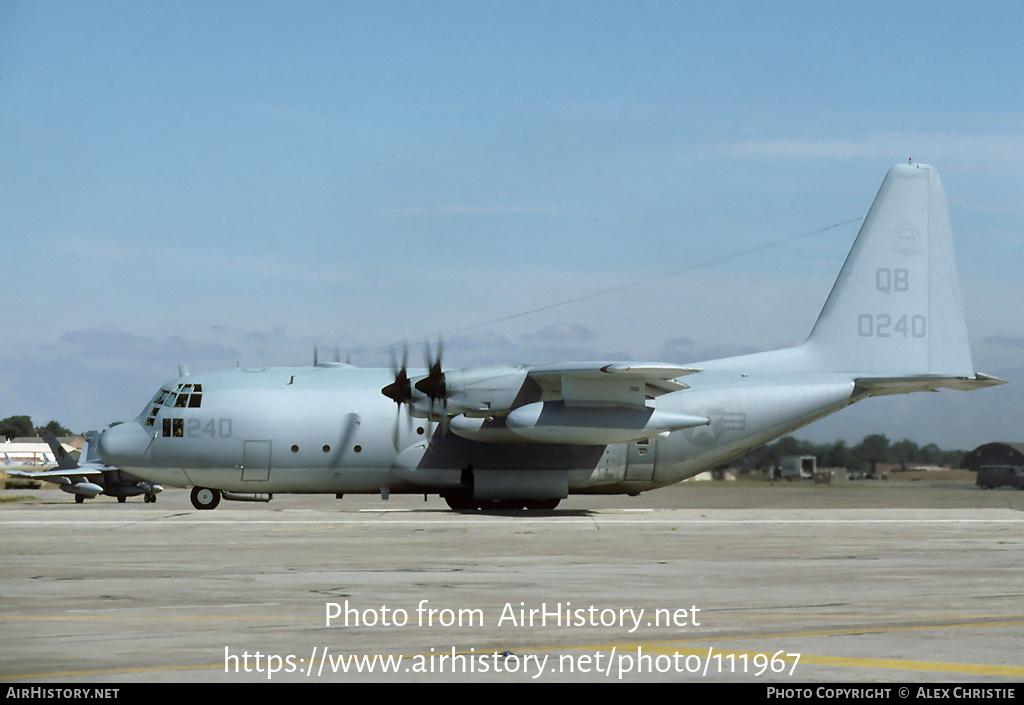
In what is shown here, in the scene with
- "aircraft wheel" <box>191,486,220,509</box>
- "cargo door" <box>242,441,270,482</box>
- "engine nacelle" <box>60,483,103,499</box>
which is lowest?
"engine nacelle" <box>60,483,103,499</box>

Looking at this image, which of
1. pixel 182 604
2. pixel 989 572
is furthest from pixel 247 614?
pixel 989 572

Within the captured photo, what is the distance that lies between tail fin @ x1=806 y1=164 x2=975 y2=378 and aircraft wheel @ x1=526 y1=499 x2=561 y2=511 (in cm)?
935

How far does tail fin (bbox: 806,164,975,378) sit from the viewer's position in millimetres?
30344

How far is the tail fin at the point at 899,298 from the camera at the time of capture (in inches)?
1195

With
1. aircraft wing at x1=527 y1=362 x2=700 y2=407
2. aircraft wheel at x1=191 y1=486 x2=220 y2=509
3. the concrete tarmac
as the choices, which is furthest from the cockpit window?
aircraft wing at x1=527 y1=362 x2=700 y2=407

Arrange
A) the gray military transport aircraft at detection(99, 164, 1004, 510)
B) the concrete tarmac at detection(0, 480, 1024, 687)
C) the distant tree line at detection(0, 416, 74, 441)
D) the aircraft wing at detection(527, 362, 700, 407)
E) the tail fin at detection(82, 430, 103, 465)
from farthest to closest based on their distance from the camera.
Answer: the distant tree line at detection(0, 416, 74, 441), the tail fin at detection(82, 430, 103, 465), the gray military transport aircraft at detection(99, 164, 1004, 510), the aircraft wing at detection(527, 362, 700, 407), the concrete tarmac at detection(0, 480, 1024, 687)

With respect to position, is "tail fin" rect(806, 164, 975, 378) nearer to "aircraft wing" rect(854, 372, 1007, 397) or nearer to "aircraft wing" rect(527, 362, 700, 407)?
"aircraft wing" rect(854, 372, 1007, 397)

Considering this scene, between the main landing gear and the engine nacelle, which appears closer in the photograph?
the main landing gear

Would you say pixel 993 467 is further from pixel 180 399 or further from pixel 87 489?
pixel 87 489

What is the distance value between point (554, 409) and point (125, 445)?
12765mm

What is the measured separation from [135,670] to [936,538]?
1779cm

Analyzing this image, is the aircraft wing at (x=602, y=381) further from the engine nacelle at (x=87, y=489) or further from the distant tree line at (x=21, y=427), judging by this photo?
the distant tree line at (x=21, y=427)

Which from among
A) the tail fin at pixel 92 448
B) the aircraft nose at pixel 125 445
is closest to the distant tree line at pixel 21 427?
the tail fin at pixel 92 448
